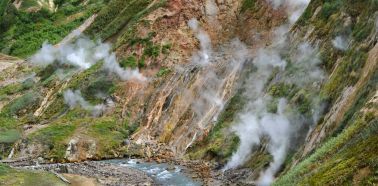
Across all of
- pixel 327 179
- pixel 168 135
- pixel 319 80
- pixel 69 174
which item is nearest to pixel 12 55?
pixel 168 135

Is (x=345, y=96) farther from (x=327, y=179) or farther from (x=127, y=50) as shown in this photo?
(x=127, y=50)

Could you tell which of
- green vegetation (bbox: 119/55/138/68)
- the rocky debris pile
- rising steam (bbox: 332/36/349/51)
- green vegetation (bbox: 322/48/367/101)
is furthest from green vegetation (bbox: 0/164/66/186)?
green vegetation (bbox: 119/55/138/68)

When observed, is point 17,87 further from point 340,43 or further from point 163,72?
point 340,43

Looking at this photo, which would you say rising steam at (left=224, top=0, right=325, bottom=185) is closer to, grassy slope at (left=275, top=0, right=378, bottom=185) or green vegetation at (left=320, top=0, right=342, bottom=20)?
grassy slope at (left=275, top=0, right=378, bottom=185)

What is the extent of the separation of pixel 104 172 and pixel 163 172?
10.6 feet

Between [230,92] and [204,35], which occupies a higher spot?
[204,35]

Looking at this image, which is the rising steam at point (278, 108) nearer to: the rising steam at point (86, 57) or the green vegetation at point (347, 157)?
the green vegetation at point (347, 157)

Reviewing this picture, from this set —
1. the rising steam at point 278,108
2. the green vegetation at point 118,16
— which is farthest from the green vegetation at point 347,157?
the green vegetation at point 118,16

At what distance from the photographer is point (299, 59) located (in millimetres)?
33781

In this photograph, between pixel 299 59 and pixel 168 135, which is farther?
pixel 168 135

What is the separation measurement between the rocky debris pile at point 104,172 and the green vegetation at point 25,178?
202cm

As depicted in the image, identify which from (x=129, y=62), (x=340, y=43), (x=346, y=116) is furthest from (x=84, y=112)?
(x=346, y=116)

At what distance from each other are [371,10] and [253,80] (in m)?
11.6

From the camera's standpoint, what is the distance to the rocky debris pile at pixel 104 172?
96.4ft
